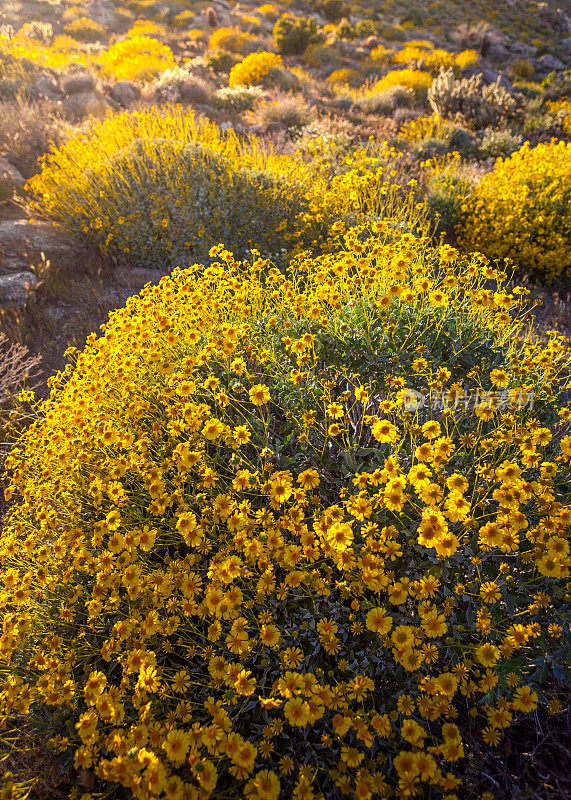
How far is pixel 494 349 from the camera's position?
2.87 metres

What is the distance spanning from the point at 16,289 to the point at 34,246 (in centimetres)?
120

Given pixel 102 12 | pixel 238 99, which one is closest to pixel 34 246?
pixel 238 99

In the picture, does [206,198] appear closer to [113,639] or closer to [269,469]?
[269,469]

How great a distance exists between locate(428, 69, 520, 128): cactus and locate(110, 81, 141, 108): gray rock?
372 inches

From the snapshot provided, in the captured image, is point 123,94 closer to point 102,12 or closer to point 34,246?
point 34,246

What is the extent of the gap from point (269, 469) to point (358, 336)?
1180 mm

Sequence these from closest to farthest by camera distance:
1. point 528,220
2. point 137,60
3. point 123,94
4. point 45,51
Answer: point 528,220 → point 123,94 → point 137,60 → point 45,51

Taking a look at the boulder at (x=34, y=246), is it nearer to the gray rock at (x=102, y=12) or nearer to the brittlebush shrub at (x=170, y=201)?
the brittlebush shrub at (x=170, y=201)

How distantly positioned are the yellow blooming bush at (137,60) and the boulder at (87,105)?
3616 mm

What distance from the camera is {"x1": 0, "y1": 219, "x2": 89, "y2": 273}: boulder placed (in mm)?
6230

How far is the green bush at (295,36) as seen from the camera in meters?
20.3

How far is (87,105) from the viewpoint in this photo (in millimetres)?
11797

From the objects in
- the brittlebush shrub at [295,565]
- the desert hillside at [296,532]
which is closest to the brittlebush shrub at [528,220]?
the desert hillside at [296,532]

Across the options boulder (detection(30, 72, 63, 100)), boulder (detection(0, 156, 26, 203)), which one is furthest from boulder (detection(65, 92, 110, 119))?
boulder (detection(0, 156, 26, 203))
